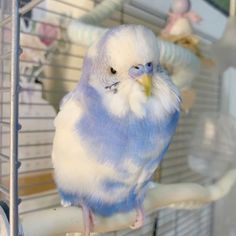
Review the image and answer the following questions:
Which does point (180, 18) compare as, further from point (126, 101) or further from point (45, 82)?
point (126, 101)

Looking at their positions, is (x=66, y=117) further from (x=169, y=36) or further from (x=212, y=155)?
(x=212, y=155)

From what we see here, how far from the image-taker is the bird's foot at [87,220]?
0.49 meters

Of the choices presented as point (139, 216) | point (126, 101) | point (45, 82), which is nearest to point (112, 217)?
point (139, 216)

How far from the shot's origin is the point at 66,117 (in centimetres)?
50

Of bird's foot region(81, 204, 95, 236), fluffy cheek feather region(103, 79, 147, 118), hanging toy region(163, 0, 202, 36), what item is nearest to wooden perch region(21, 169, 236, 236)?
bird's foot region(81, 204, 95, 236)

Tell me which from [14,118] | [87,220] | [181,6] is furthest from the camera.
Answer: [181,6]

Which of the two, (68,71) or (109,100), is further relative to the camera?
(68,71)

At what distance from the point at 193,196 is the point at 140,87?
0.31 metres

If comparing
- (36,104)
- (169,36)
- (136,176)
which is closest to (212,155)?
(169,36)

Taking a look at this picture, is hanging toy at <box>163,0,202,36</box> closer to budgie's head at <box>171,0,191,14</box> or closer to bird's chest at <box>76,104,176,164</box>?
budgie's head at <box>171,0,191,14</box>

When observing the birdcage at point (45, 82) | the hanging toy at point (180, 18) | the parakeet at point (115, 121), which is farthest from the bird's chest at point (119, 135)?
the hanging toy at point (180, 18)

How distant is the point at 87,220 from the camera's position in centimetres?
50

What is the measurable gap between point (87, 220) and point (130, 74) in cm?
19

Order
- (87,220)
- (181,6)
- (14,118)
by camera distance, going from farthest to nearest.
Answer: (181,6) → (87,220) → (14,118)
